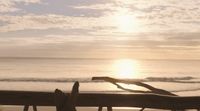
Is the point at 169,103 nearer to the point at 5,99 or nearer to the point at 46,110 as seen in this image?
the point at 5,99

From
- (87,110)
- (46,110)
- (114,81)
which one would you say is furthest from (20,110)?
(114,81)

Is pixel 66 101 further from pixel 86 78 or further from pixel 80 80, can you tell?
pixel 86 78

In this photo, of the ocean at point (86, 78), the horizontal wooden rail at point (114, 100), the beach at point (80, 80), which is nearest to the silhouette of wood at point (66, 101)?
the horizontal wooden rail at point (114, 100)

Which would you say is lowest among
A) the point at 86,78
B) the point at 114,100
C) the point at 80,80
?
the point at 80,80

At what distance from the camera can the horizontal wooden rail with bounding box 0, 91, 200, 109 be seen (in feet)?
11.5

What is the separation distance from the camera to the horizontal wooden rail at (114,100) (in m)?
3.50

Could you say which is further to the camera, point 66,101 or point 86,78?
point 86,78

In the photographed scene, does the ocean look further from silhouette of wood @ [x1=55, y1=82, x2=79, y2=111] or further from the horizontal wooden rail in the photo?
silhouette of wood @ [x1=55, y1=82, x2=79, y2=111]

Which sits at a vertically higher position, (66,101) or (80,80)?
(66,101)

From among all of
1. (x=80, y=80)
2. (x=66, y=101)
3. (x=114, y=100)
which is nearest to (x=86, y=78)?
(x=80, y=80)

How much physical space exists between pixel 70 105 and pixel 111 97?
19.5 inches

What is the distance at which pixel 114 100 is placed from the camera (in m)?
3.56

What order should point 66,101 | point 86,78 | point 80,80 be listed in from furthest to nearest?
point 86,78 < point 80,80 < point 66,101

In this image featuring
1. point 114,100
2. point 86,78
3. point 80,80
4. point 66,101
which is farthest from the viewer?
point 86,78
